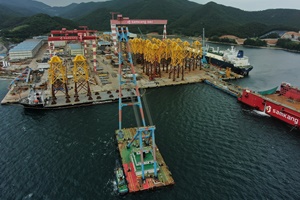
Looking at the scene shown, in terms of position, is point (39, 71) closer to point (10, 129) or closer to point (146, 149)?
point (10, 129)

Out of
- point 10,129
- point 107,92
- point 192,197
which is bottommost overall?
point 192,197

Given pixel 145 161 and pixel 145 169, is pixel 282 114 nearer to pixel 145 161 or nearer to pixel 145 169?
pixel 145 161

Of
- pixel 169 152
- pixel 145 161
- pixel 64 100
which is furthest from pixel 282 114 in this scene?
pixel 64 100

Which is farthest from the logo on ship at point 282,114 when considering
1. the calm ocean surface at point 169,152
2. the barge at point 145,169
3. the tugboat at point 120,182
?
the tugboat at point 120,182

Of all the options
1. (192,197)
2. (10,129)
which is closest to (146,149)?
(192,197)

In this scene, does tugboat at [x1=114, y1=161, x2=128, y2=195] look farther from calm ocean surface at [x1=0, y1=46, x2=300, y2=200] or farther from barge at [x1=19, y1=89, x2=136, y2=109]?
barge at [x1=19, y1=89, x2=136, y2=109]

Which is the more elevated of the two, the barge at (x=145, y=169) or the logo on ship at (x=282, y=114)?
the logo on ship at (x=282, y=114)

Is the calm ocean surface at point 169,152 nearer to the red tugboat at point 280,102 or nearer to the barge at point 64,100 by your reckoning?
the barge at point 64,100
